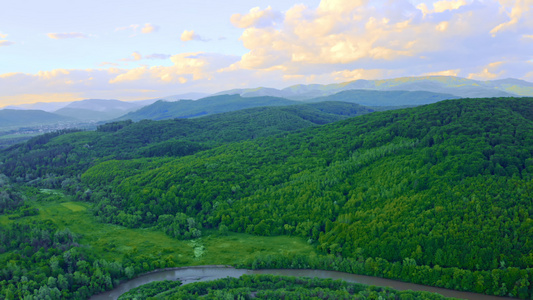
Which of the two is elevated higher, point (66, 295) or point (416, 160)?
point (416, 160)

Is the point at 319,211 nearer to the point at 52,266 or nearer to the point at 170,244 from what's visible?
the point at 170,244

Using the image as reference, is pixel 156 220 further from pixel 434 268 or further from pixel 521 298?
pixel 521 298

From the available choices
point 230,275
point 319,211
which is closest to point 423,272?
point 319,211

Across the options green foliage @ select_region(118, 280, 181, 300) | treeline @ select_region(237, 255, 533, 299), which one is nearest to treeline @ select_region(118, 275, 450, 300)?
green foliage @ select_region(118, 280, 181, 300)

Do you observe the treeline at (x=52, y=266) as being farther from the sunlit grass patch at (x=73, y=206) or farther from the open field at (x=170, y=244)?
the sunlit grass patch at (x=73, y=206)

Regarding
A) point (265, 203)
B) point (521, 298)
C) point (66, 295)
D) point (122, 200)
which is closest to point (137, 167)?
point (122, 200)

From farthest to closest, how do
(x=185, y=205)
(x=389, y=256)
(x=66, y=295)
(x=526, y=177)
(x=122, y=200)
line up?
(x=122, y=200)
(x=185, y=205)
(x=526, y=177)
(x=389, y=256)
(x=66, y=295)

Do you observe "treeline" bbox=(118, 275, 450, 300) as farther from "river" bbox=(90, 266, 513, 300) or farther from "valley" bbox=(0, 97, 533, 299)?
"valley" bbox=(0, 97, 533, 299)
